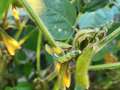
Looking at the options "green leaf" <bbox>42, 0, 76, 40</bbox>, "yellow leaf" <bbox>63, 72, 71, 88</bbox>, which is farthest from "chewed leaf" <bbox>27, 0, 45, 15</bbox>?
"yellow leaf" <bbox>63, 72, 71, 88</bbox>

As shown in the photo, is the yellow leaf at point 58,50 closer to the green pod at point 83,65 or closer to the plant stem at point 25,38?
the green pod at point 83,65

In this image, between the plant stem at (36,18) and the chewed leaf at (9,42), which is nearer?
the plant stem at (36,18)

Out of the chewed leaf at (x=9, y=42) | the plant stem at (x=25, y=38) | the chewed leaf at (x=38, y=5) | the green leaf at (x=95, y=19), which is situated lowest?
the plant stem at (x=25, y=38)

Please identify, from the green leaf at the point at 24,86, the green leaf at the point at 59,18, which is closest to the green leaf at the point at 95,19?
the green leaf at the point at 59,18

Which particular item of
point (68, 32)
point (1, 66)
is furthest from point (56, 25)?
point (1, 66)

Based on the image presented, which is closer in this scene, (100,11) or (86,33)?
(86,33)

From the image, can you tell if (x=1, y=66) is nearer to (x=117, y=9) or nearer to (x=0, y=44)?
(x=0, y=44)

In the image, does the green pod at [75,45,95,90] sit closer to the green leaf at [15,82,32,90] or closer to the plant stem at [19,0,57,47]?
the plant stem at [19,0,57,47]
